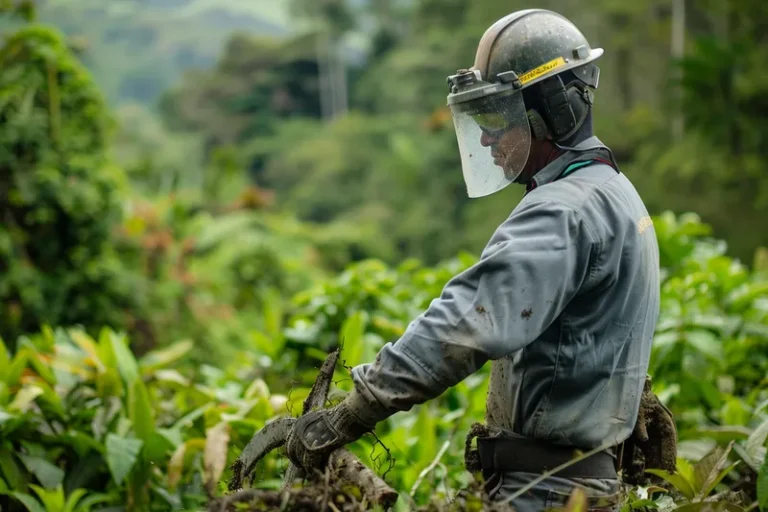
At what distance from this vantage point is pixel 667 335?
500 centimetres

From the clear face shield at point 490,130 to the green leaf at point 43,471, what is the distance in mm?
2696

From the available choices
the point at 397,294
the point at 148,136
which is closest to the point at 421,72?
the point at 148,136

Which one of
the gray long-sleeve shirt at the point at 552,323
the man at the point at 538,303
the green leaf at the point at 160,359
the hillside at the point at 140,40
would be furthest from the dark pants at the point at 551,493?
the hillside at the point at 140,40

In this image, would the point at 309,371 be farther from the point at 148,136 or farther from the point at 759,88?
the point at 148,136

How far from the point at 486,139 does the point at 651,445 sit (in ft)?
4.16

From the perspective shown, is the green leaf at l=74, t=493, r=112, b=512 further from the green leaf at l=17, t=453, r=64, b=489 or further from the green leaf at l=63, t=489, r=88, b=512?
the green leaf at l=17, t=453, r=64, b=489

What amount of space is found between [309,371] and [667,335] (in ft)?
7.12

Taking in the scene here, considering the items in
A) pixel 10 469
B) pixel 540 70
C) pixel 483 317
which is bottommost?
pixel 10 469

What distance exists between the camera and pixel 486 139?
9.24 ft

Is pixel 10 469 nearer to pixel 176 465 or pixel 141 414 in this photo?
pixel 141 414

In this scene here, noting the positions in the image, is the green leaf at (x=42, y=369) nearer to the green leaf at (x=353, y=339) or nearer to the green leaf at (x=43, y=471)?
the green leaf at (x=43, y=471)

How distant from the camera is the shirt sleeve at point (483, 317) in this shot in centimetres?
237

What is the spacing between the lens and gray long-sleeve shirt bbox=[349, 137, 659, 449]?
2375 mm

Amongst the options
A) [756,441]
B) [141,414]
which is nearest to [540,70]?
[756,441]
